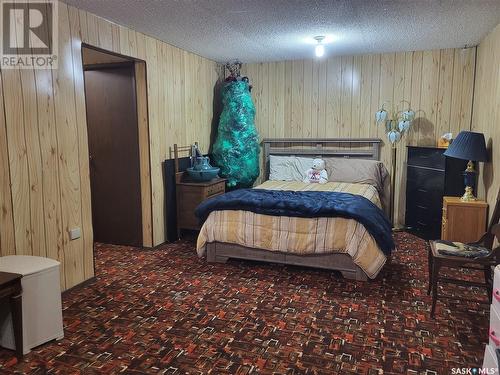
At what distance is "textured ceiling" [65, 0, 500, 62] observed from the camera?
3223 mm

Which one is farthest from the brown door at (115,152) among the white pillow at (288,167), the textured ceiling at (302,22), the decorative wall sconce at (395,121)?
the decorative wall sconce at (395,121)

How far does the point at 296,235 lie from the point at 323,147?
2410 millimetres

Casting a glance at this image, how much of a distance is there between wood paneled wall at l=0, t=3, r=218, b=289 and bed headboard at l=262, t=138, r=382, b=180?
7.31 ft

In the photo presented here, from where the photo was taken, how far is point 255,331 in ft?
8.82

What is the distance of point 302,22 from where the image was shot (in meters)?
3.71

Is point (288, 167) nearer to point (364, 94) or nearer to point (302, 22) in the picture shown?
point (364, 94)

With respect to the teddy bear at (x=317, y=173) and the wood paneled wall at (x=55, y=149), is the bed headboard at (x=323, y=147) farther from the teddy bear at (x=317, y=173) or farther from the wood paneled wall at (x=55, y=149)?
the wood paneled wall at (x=55, y=149)

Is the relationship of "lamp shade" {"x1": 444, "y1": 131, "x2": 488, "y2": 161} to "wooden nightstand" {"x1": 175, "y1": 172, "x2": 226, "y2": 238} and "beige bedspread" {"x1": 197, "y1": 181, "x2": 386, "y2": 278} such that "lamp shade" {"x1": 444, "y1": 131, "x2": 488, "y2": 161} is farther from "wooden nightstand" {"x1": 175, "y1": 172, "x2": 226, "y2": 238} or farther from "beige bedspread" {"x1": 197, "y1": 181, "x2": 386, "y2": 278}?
"wooden nightstand" {"x1": 175, "y1": 172, "x2": 226, "y2": 238}

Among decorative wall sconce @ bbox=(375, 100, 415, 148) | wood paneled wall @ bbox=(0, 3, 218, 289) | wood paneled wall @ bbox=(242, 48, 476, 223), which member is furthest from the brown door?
decorative wall sconce @ bbox=(375, 100, 415, 148)

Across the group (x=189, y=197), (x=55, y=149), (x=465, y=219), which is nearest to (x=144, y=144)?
(x=189, y=197)

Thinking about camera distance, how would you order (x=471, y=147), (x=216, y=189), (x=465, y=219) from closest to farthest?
(x=471, y=147), (x=465, y=219), (x=216, y=189)

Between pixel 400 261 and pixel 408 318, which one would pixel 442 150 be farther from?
pixel 408 318

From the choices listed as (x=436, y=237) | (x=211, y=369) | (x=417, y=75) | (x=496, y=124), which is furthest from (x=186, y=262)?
(x=417, y=75)

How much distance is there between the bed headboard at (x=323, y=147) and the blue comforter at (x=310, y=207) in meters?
1.54
